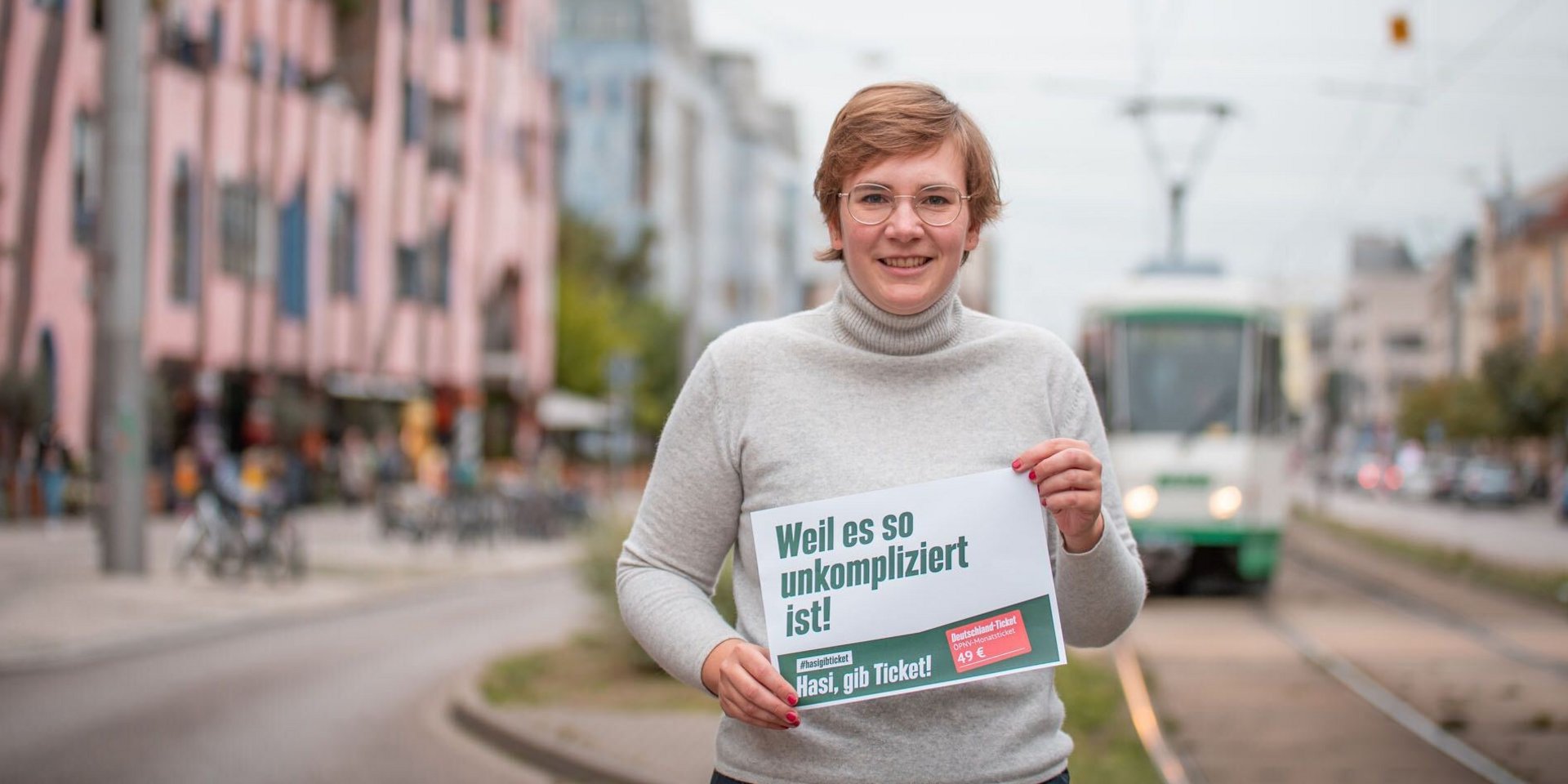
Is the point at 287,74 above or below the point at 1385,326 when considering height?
above

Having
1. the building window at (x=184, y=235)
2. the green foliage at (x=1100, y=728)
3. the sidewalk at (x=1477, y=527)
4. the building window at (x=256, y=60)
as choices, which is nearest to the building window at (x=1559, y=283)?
the sidewalk at (x=1477, y=527)

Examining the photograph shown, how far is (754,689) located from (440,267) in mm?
46954

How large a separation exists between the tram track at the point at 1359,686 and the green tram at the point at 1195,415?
0.77 m

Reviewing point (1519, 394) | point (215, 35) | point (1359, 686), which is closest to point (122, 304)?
point (1359, 686)

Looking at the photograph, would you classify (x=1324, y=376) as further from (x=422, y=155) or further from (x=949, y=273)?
(x=422, y=155)

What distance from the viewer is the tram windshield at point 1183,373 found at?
60.2ft

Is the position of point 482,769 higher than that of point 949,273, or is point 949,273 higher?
point 949,273

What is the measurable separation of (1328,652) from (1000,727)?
39.1 feet

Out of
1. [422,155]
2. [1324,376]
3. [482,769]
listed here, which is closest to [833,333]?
[482,769]

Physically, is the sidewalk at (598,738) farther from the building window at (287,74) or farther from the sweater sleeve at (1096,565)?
the building window at (287,74)

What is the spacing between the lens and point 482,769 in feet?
30.5

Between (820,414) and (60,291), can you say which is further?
(60,291)

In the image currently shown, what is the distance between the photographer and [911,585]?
2812 millimetres

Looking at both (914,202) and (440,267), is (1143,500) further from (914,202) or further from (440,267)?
(440,267)
